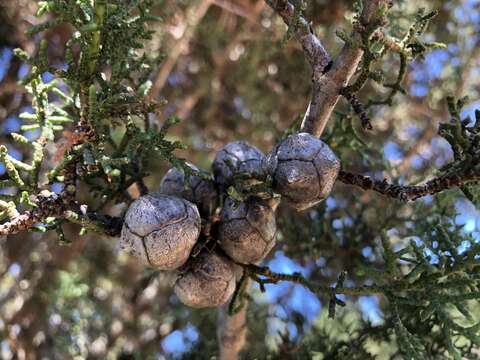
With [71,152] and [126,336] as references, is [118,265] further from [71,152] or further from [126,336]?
[71,152]

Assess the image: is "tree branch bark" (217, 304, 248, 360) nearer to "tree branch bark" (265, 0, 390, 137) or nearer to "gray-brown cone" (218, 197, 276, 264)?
"gray-brown cone" (218, 197, 276, 264)

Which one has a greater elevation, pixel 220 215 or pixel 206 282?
pixel 220 215

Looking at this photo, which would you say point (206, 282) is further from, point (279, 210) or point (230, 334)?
point (279, 210)

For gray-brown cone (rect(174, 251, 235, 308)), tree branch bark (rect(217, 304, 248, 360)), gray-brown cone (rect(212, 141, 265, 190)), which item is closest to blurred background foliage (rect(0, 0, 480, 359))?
tree branch bark (rect(217, 304, 248, 360))

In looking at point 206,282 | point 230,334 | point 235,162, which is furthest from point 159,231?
point 230,334

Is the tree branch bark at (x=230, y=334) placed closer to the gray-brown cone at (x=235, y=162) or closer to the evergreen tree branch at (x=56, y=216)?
the gray-brown cone at (x=235, y=162)

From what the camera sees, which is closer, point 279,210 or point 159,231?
point 159,231

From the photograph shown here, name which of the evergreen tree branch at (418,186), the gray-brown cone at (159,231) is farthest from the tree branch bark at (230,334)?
the evergreen tree branch at (418,186)
